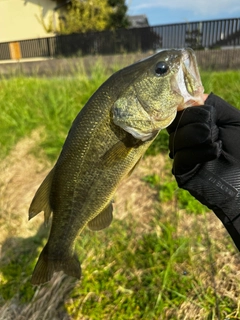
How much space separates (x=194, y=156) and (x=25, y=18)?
68.5ft

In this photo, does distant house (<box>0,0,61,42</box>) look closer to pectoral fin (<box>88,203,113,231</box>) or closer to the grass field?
the grass field

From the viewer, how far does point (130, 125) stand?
1.57m

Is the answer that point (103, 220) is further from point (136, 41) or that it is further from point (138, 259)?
point (136, 41)

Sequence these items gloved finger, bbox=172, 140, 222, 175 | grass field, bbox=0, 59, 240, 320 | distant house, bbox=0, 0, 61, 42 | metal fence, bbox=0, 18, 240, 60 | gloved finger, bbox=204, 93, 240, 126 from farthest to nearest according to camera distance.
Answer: distant house, bbox=0, 0, 61, 42 < metal fence, bbox=0, 18, 240, 60 < grass field, bbox=0, 59, 240, 320 < gloved finger, bbox=204, 93, 240, 126 < gloved finger, bbox=172, 140, 222, 175

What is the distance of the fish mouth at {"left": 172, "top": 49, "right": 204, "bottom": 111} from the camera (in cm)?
152

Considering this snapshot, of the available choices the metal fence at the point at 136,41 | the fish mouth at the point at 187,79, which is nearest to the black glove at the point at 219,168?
the fish mouth at the point at 187,79

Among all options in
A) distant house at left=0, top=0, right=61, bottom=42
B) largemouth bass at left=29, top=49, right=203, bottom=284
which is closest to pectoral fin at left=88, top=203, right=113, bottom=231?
largemouth bass at left=29, top=49, right=203, bottom=284

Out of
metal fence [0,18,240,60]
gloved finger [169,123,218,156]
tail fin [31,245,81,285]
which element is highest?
gloved finger [169,123,218,156]

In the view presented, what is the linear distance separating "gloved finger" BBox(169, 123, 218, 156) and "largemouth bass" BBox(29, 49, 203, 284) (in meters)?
0.12

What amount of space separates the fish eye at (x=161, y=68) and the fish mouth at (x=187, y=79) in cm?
6

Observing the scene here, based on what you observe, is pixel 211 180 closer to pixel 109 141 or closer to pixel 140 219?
pixel 109 141

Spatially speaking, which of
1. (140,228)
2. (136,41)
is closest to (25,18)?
(136,41)

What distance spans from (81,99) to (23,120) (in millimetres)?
971

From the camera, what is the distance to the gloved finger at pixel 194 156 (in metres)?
1.63
